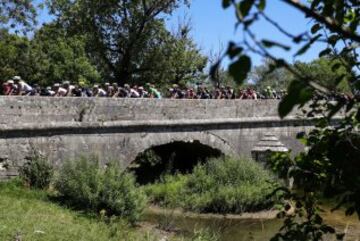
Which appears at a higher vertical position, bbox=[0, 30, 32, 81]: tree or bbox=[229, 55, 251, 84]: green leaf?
bbox=[0, 30, 32, 81]: tree

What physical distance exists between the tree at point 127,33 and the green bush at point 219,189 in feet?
41.1

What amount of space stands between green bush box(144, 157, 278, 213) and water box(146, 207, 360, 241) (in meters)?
0.45

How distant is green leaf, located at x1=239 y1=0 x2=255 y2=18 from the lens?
1.63 metres

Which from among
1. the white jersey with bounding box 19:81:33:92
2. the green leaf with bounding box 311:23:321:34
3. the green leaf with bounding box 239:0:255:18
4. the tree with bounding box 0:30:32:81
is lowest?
the green leaf with bounding box 239:0:255:18

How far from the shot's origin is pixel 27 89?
14.4 metres

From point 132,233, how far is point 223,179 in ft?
19.4

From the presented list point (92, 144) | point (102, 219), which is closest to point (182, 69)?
point (92, 144)

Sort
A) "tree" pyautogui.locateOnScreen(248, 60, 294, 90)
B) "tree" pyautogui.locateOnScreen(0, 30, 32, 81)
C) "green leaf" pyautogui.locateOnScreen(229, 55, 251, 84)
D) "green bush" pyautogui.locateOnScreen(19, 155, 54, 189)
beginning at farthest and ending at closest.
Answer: "tree" pyautogui.locateOnScreen(0, 30, 32, 81), "green bush" pyautogui.locateOnScreen(19, 155, 54, 189), "tree" pyautogui.locateOnScreen(248, 60, 294, 90), "green leaf" pyautogui.locateOnScreen(229, 55, 251, 84)

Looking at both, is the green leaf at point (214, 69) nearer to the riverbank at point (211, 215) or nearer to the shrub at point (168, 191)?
the riverbank at point (211, 215)

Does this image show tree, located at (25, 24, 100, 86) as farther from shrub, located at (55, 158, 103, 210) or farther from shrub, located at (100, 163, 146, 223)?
shrub, located at (100, 163, 146, 223)

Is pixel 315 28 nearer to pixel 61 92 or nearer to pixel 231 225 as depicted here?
pixel 231 225

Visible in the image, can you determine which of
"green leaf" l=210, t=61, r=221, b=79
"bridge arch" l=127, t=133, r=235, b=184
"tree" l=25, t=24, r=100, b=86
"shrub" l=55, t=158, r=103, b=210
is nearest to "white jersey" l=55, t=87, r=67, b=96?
"bridge arch" l=127, t=133, r=235, b=184

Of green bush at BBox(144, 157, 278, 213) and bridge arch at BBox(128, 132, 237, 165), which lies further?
bridge arch at BBox(128, 132, 237, 165)

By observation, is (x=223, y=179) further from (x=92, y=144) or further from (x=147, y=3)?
(x=147, y=3)
